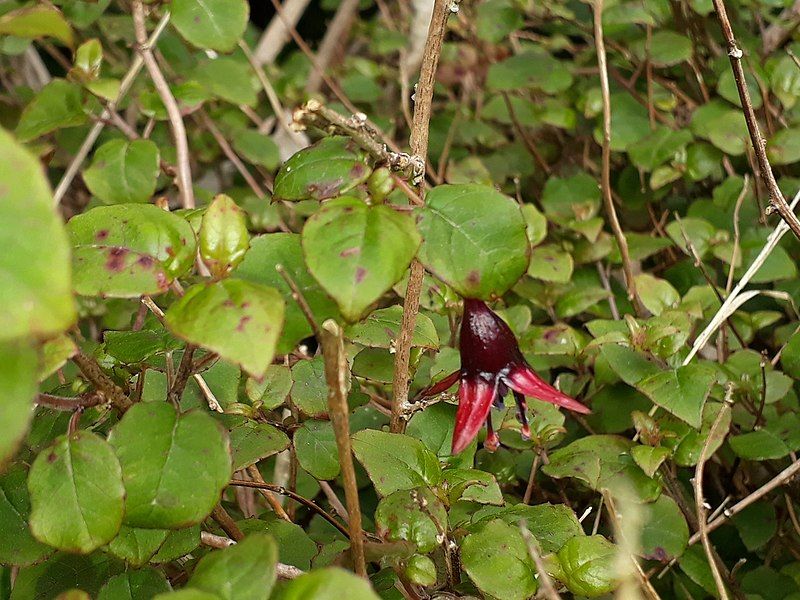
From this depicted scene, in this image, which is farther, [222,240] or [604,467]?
[604,467]

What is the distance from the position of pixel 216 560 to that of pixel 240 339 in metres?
0.15

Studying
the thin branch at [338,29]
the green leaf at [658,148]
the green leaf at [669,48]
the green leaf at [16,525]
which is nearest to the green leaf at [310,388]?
the green leaf at [16,525]

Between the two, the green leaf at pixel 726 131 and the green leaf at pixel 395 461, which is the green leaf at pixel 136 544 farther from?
the green leaf at pixel 726 131

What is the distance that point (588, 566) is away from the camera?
0.60 metres

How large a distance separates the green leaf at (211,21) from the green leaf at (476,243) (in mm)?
550

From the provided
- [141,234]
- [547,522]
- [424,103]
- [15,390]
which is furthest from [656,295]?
[15,390]

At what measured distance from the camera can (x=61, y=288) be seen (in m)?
0.35

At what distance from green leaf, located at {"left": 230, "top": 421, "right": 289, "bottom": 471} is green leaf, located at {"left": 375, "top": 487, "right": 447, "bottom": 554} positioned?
4.2 inches

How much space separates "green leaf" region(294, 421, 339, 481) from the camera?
0.69m

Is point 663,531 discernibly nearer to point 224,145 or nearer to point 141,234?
point 141,234

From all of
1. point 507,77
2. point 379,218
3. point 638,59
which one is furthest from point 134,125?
point 379,218

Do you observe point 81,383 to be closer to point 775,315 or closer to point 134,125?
point 775,315

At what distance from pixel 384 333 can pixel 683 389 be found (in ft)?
0.97

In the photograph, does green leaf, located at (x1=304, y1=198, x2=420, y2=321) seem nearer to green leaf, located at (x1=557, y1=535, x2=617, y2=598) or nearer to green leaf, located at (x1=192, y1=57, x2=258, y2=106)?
green leaf, located at (x1=557, y1=535, x2=617, y2=598)
